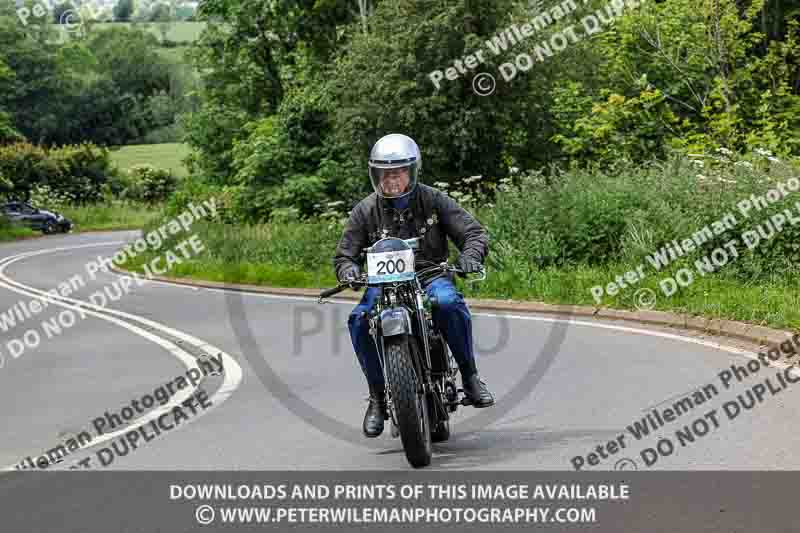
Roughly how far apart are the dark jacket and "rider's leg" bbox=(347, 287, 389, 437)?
1.14 ft

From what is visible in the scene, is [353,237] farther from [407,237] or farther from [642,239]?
[642,239]

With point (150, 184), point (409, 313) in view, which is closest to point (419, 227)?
point (409, 313)

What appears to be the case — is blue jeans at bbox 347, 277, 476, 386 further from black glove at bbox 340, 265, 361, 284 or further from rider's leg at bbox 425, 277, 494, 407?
black glove at bbox 340, 265, 361, 284

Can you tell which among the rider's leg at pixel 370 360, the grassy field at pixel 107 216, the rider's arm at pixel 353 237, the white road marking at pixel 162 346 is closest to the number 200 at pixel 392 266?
the rider's leg at pixel 370 360

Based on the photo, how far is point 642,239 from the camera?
55.1 ft

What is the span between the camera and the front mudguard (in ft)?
22.5

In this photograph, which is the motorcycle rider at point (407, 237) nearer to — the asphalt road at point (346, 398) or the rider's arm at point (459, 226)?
the rider's arm at point (459, 226)

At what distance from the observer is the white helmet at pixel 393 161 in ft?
24.6

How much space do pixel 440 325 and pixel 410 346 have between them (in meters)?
0.49

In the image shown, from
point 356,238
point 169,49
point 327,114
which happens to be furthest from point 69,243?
point 169,49

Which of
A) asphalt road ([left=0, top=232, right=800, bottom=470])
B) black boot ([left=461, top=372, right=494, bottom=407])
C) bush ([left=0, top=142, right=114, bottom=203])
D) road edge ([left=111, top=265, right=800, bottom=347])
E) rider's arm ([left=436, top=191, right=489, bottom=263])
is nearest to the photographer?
asphalt road ([left=0, top=232, right=800, bottom=470])

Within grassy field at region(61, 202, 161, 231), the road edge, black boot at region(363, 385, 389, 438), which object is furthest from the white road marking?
grassy field at region(61, 202, 161, 231)

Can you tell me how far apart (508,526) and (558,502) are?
46 centimetres

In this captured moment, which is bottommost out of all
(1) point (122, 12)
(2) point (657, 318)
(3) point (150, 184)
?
(2) point (657, 318)
